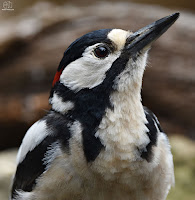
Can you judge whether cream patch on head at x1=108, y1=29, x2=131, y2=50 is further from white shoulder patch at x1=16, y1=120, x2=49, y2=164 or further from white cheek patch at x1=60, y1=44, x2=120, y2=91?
white shoulder patch at x1=16, y1=120, x2=49, y2=164

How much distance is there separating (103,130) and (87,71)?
1.28 feet

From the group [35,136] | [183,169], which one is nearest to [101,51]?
[35,136]

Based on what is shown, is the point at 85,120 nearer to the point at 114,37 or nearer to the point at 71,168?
the point at 71,168

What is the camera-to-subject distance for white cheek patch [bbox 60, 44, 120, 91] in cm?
254

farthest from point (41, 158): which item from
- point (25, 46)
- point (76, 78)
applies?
point (25, 46)

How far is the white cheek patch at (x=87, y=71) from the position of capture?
8.34 feet

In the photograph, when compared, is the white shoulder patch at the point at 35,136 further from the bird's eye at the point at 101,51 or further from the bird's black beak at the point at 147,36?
the bird's black beak at the point at 147,36

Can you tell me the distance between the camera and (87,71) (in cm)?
258

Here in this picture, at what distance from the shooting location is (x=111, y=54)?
256 cm

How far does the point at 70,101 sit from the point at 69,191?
56cm

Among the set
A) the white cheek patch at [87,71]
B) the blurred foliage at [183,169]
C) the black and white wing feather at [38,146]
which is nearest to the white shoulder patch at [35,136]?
the black and white wing feather at [38,146]

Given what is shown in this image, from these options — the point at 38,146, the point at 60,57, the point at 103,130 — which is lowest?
the point at 60,57

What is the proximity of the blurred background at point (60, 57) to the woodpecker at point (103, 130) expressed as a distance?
2813mm

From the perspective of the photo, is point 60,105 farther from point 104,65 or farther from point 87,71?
point 104,65
